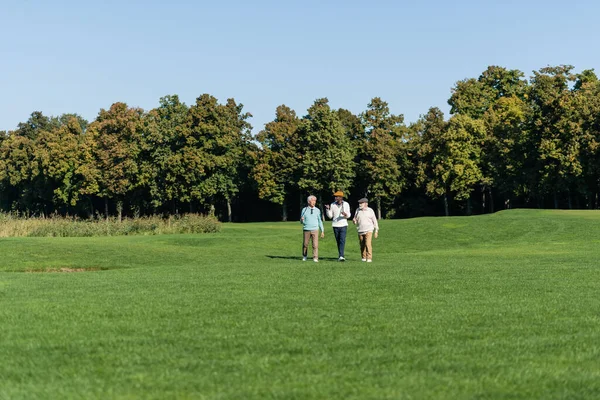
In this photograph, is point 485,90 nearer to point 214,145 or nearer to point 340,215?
point 214,145

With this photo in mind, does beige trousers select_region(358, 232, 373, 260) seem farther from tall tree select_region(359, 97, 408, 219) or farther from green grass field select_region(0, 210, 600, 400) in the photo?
tall tree select_region(359, 97, 408, 219)

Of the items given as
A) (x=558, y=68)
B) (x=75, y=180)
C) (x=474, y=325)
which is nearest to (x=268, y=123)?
(x=75, y=180)

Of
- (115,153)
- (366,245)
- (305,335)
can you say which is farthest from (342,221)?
(115,153)

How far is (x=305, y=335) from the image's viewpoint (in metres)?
7.44

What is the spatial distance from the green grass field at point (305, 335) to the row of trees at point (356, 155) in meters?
49.4

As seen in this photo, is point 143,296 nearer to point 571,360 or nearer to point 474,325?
point 474,325

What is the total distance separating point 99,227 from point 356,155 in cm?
4168

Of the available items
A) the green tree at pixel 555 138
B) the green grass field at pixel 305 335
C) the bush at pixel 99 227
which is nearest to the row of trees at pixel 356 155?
the green tree at pixel 555 138

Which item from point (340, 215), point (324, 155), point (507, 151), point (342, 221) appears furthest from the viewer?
point (324, 155)

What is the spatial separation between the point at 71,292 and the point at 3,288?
5.95 ft

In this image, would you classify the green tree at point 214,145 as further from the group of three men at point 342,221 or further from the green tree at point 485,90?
the group of three men at point 342,221

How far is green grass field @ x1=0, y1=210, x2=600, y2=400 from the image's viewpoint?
17.6ft

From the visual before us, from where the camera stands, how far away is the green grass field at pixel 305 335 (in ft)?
17.6

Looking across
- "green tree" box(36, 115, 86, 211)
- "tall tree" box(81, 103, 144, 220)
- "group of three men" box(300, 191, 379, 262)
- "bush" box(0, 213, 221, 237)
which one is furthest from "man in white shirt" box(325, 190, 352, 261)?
"green tree" box(36, 115, 86, 211)
